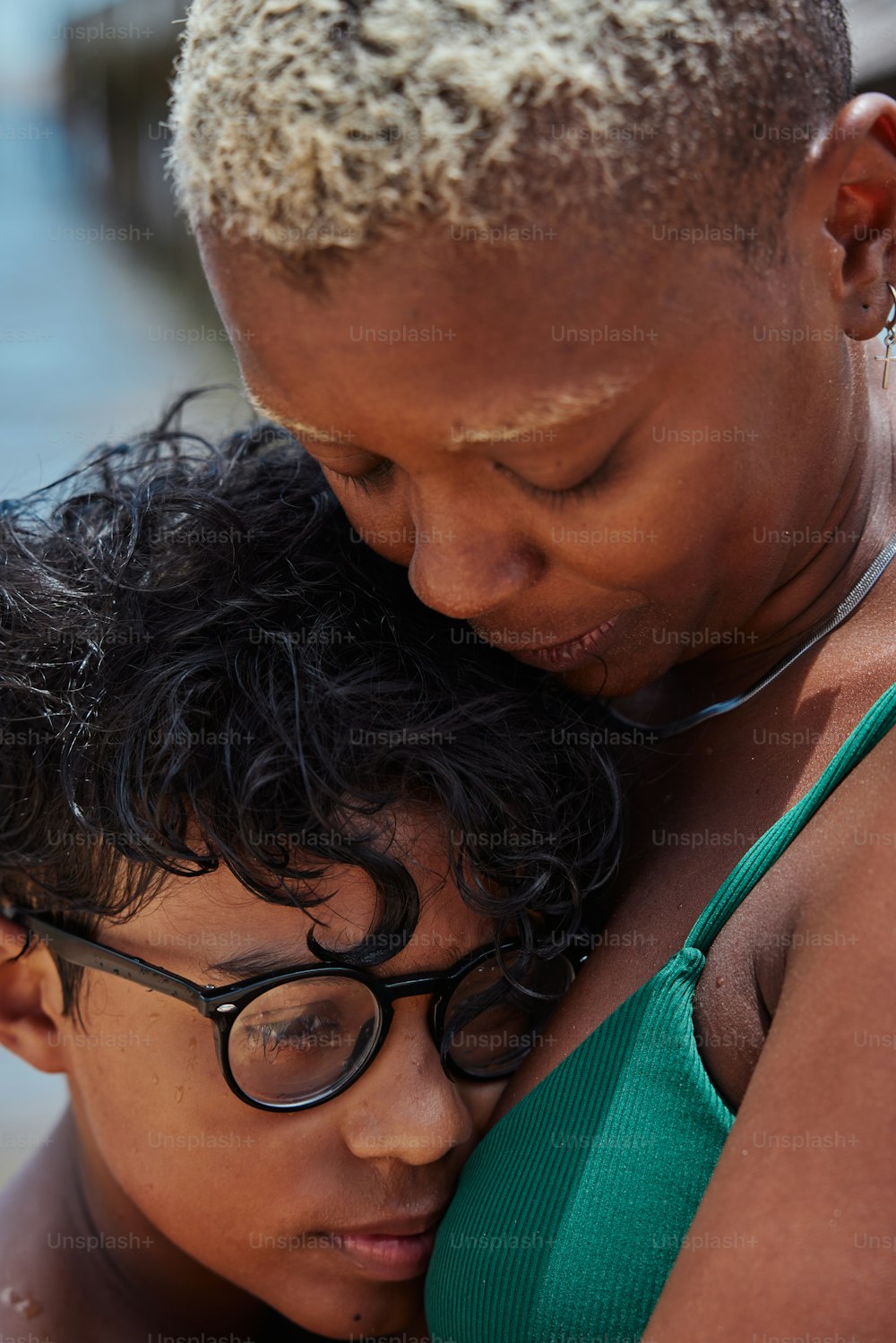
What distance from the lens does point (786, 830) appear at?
1250mm

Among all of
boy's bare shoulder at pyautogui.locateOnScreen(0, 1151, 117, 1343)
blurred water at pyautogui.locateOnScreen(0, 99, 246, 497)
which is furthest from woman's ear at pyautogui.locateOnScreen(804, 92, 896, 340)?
blurred water at pyautogui.locateOnScreen(0, 99, 246, 497)

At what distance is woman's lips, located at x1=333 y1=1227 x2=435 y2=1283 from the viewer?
5.04ft

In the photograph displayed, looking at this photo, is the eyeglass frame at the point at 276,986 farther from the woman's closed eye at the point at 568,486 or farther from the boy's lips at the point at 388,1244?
the woman's closed eye at the point at 568,486

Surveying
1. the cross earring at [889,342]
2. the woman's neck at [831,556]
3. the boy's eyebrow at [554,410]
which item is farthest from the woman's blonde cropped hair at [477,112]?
the woman's neck at [831,556]

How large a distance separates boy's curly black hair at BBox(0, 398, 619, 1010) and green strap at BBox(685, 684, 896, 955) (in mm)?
255

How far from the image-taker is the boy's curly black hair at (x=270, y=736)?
1.48m

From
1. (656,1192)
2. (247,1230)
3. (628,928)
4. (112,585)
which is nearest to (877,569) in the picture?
(628,928)

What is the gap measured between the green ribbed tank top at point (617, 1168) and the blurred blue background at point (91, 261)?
2.21 metres

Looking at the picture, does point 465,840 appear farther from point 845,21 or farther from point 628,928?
point 845,21

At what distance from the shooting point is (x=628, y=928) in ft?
4.95

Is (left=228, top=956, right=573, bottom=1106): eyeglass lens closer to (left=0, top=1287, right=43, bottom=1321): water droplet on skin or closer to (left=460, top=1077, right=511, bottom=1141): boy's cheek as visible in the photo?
(left=460, top=1077, right=511, bottom=1141): boy's cheek

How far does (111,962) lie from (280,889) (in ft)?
0.74

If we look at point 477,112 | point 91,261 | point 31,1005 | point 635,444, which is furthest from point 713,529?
point 91,261

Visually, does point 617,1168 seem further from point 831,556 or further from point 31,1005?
point 31,1005
